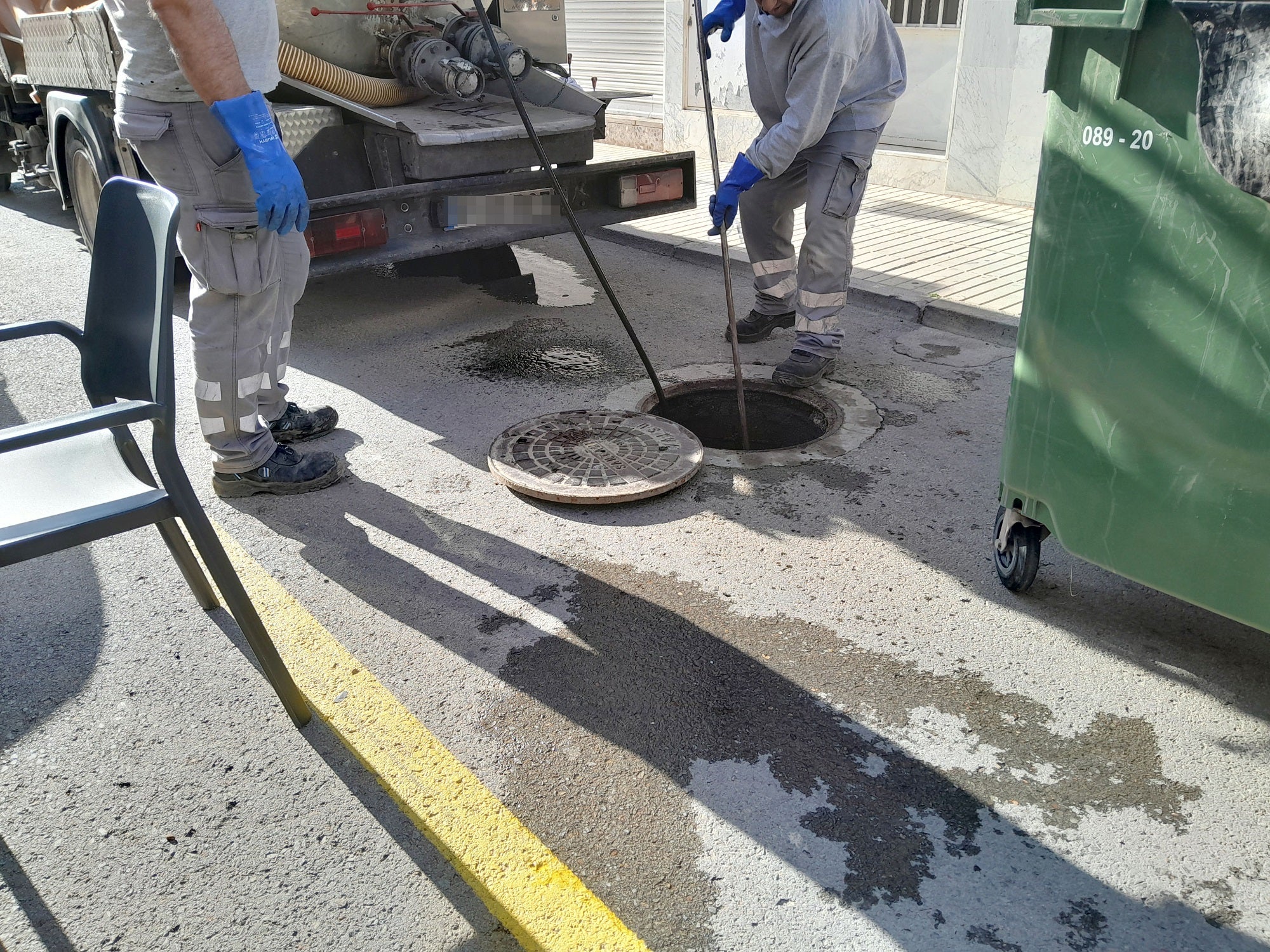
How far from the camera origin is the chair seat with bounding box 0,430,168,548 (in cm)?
200

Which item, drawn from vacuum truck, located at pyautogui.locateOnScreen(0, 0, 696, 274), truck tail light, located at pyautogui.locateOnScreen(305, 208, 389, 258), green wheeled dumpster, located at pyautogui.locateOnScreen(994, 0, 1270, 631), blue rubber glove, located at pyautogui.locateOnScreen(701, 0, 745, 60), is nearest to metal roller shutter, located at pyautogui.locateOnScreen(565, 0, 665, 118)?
vacuum truck, located at pyautogui.locateOnScreen(0, 0, 696, 274)

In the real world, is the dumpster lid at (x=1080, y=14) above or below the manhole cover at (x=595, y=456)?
above

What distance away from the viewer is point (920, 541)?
3254mm

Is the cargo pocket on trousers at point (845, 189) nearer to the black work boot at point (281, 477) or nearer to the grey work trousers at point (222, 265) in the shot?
the grey work trousers at point (222, 265)

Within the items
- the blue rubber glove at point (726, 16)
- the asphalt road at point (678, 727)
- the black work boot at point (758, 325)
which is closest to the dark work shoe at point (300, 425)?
the asphalt road at point (678, 727)

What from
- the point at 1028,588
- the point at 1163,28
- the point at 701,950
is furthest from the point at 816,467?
the point at 701,950

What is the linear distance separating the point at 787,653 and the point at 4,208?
9156 millimetres

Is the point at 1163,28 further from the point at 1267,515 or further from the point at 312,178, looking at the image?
the point at 312,178

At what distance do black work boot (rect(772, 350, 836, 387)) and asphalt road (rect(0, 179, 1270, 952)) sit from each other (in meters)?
0.64

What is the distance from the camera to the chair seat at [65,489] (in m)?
2.00

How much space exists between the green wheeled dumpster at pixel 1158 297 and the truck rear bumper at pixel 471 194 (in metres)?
3.18

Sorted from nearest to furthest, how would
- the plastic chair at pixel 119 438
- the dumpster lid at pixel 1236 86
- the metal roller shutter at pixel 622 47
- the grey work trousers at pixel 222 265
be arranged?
the dumpster lid at pixel 1236 86 < the plastic chair at pixel 119 438 < the grey work trousers at pixel 222 265 < the metal roller shutter at pixel 622 47

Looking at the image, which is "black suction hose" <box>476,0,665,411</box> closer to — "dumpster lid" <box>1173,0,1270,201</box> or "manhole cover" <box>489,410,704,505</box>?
"manhole cover" <box>489,410,704,505</box>

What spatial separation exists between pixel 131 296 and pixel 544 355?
2.84 m
